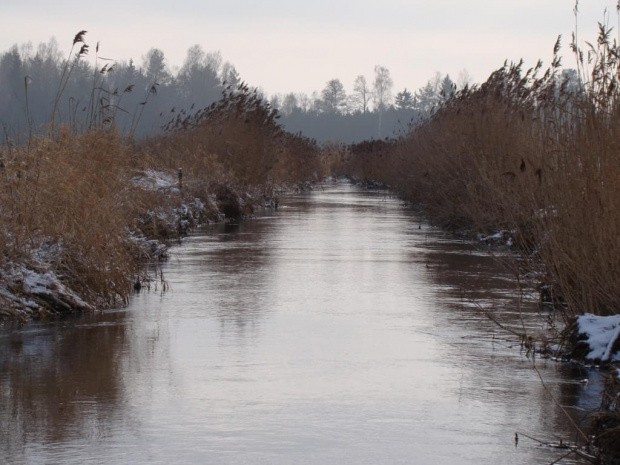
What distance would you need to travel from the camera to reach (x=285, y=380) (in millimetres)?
8383

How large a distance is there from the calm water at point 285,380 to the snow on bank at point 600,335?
1.10ft

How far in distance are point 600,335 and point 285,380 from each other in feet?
9.23

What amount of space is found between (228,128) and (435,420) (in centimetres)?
2571

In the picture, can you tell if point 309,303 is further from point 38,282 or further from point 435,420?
point 435,420

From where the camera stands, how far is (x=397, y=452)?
6480 millimetres

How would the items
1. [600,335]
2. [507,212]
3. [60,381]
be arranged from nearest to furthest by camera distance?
[60,381] < [600,335] < [507,212]

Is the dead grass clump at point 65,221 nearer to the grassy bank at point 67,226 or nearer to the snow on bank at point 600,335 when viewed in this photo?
the grassy bank at point 67,226

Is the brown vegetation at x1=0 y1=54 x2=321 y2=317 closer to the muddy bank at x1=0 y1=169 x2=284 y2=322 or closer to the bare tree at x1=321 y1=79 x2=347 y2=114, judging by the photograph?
the muddy bank at x1=0 y1=169 x2=284 y2=322

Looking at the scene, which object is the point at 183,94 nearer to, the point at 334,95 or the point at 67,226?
the point at 334,95

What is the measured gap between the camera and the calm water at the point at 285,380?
6551 mm

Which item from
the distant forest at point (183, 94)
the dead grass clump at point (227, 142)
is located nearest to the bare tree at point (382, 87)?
the distant forest at point (183, 94)

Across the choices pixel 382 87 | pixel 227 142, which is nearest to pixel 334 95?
pixel 382 87

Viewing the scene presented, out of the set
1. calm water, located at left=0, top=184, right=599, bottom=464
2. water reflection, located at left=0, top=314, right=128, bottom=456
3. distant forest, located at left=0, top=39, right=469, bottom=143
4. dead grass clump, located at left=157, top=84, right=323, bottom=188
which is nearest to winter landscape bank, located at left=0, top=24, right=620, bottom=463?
calm water, located at left=0, top=184, right=599, bottom=464

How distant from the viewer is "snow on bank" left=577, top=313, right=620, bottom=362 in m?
8.97
